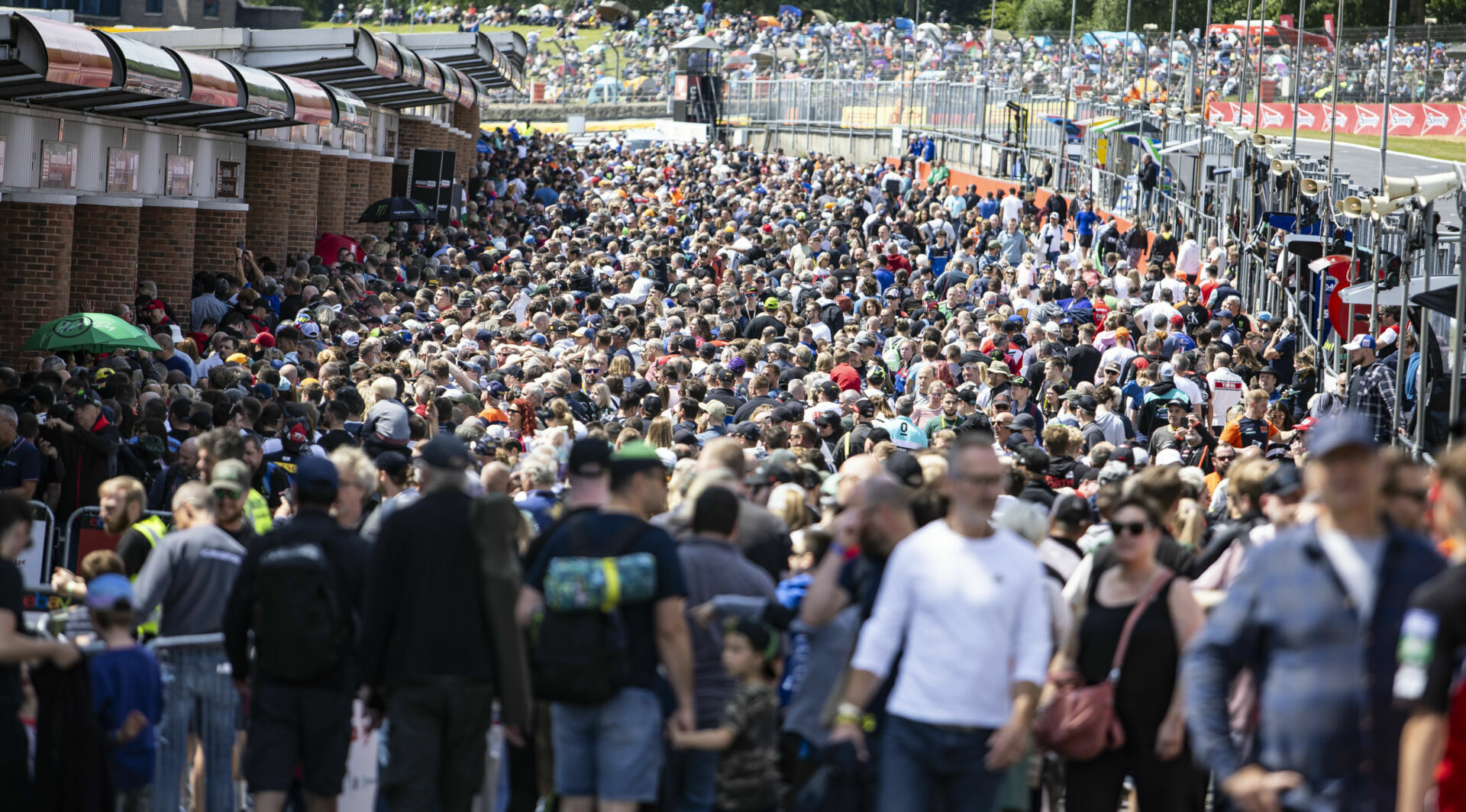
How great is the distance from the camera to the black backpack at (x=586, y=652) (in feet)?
18.0

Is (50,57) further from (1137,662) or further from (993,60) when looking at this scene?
(993,60)

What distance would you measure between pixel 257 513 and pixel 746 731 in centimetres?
307

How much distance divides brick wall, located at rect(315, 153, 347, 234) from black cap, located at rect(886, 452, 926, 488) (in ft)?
64.8

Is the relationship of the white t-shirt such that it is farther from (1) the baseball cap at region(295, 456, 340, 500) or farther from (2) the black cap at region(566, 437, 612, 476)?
(1) the baseball cap at region(295, 456, 340, 500)

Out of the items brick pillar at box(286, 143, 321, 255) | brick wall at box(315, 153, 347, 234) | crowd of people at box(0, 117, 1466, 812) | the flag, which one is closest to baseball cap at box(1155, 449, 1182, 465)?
crowd of people at box(0, 117, 1466, 812)

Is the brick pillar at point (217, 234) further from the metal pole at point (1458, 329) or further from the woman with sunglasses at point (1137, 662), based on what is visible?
the woman with sunglasses at point (1137, 662)

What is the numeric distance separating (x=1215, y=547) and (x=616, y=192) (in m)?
30.5

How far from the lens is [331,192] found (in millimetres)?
26078

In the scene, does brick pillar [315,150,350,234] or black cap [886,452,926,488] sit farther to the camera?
brick pillar [315,150,350,234]

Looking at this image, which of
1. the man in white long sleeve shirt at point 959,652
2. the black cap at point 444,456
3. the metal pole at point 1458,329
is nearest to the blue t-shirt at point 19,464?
the black cap at point 444,456

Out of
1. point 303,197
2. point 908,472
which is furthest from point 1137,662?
point 303,197

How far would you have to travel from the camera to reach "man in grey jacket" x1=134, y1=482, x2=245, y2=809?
21.1 feet

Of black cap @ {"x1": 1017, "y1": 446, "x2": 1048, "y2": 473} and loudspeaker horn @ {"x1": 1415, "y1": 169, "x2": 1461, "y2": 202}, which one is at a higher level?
loudspeaker horn @ {"x1": 1415, "y1": 169, "x2": 1461, "y2": 202}

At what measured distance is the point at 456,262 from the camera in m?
23.9
